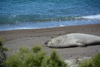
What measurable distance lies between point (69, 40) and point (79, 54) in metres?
1.36

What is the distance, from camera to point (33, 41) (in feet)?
29.4

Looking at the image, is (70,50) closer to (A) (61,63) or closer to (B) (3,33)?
(A) (61,63)

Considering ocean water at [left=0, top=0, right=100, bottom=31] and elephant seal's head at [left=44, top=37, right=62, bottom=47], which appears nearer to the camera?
elephant seal's head at [left=44, top=37, right=62, bottom=47]

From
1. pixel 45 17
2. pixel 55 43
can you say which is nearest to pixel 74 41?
pixel 55 43

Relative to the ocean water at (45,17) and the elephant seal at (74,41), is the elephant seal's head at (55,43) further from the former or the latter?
the ocean water at (45,17)

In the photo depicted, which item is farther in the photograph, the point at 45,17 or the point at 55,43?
the point at 45,17

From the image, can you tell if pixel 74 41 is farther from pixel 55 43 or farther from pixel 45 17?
pixel 45 17

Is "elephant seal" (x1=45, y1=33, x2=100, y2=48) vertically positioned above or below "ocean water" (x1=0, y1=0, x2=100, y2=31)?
above

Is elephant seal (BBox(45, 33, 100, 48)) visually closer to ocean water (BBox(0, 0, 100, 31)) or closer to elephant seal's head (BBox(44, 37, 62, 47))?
elephant seal's head (BBox(44, 37, 62, 47))

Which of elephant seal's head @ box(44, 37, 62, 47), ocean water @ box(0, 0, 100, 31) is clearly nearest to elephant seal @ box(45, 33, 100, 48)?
elephant seal's head @ box(44, 37, 62, 47)

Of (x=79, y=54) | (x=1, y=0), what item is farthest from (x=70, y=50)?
(x=1, y=0)

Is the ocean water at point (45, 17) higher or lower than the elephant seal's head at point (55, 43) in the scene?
lower

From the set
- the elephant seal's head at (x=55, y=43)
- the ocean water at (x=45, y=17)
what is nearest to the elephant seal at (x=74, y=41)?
the elephant seal's head at (x=55, y=43)

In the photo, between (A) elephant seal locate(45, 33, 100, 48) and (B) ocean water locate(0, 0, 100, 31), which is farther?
(B) ocean water locate(0, 0, 100, 31)
